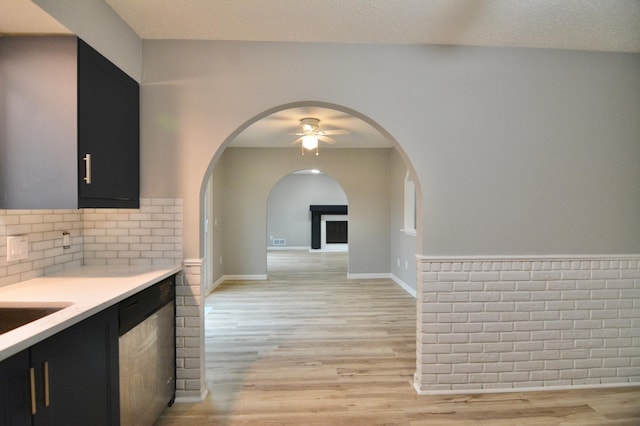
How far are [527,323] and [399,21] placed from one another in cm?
222

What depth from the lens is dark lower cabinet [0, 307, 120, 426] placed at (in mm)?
953

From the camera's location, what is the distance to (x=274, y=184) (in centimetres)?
564

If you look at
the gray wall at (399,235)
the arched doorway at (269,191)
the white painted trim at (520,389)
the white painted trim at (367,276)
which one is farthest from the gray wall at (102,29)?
the white painted trim at (367,276)

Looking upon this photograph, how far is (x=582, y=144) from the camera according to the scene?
7.23 ft

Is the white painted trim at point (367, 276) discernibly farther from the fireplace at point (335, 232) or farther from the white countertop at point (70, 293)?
the fireplace at point (335, 232)

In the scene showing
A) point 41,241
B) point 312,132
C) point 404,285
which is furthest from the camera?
point 404,285

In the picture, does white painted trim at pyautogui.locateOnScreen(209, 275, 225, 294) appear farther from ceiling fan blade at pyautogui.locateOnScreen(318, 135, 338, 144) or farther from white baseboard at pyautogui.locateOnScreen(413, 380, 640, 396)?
white baseboard at pyautogui.locateOnScreen(413, 380, 640, 396)

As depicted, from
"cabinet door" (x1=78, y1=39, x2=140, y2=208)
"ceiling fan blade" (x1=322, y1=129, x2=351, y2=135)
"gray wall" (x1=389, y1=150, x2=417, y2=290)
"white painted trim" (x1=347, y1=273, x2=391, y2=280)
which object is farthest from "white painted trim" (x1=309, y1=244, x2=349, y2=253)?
"cabinet door" (x1=78, y1=39, x2=140, y2=208)

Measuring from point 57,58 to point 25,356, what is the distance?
1324 millimetres

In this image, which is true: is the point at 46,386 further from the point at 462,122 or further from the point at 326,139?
the point at 326,139

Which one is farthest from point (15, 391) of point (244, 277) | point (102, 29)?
point (244, 277)

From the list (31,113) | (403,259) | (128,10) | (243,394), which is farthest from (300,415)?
(403,259)

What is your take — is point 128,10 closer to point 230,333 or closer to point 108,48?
point 108,48

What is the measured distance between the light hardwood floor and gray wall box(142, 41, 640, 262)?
102cm
